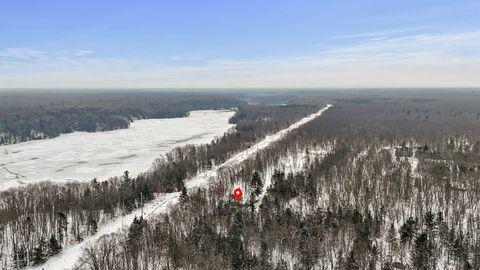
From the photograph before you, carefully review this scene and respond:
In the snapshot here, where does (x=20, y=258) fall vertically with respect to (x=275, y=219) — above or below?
below

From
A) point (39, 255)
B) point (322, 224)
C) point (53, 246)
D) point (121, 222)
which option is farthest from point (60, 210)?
point (322, 224)

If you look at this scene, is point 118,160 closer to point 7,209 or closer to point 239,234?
point 7,209

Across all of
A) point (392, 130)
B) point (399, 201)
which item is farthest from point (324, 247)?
point (392, 130)

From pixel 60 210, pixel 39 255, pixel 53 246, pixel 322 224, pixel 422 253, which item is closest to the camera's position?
pixel 422 253

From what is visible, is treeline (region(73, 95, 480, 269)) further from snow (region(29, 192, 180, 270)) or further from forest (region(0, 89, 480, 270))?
snow (region(29, 192, 180, 270))

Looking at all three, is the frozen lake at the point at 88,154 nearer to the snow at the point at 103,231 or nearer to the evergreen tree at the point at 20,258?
the snow at the point at 103,231

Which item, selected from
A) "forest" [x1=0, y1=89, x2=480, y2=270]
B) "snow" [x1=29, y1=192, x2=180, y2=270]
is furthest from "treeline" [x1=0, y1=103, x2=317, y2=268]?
"snow" [x1=29, y1=192, x2=180, y2=270]

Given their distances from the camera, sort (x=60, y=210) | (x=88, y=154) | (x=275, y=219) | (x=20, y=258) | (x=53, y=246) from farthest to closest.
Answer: (x=88, y=154) → (x=60, y=210) → (x=275, y=219) → (x=53, y=246) → (x=20, y=258)

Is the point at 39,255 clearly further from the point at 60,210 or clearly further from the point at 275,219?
the point at 275,219
